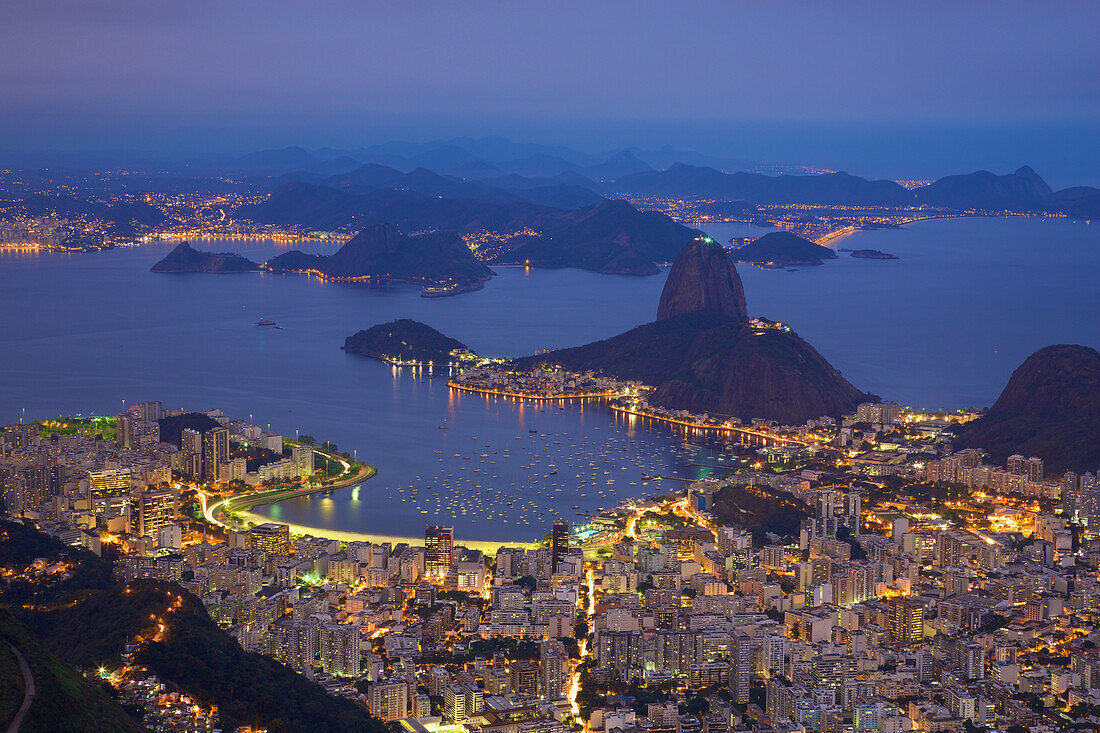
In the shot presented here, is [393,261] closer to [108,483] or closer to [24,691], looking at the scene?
[108,483]

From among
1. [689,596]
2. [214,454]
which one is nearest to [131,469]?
[214,454]

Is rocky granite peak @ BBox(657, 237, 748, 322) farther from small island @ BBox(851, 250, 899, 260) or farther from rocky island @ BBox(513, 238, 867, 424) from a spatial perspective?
small island @ BBox(851, 250, 899, 260)

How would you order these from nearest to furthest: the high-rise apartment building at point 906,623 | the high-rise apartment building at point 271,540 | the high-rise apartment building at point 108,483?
the high-rise apartment building at point 906,623 → the high-rise apartment building at point 271,540 → the high-rise apartment building at point 108,483

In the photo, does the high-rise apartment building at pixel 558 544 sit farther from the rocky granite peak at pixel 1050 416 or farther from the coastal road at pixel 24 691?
the rocky granite peak at pixel 1050 416

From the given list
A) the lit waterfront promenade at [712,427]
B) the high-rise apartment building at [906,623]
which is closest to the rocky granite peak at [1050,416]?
the lit waterfront promenade at [712,427]

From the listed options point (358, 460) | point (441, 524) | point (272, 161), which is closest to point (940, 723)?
point (441, 524)

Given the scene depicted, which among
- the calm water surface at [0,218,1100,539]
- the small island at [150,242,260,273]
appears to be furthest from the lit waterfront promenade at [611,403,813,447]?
the small island at [150,242,260,273]

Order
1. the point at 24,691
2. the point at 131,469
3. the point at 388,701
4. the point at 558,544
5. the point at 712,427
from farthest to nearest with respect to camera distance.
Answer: the point at 712,427, the point at 131,469, the point at 558,544, the point at 388,701, the point at 24,691
